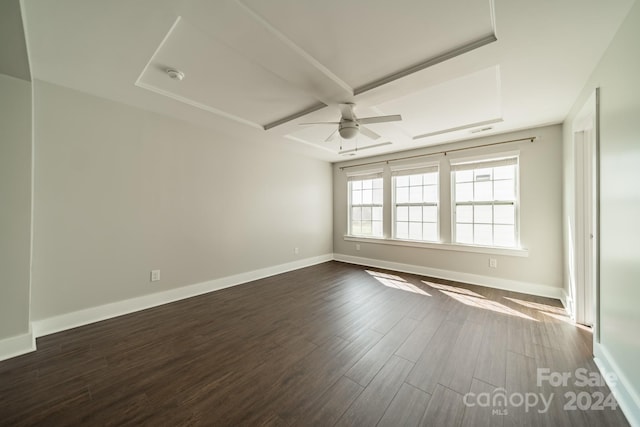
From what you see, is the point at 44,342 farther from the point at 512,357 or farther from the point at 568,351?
the point at 568,351

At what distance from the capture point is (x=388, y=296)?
338 cm

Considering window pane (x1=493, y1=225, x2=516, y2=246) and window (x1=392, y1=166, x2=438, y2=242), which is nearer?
window pane (x1=493, y1=225, x2=516, y2=246)

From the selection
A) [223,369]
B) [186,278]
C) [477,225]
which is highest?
[477,225]

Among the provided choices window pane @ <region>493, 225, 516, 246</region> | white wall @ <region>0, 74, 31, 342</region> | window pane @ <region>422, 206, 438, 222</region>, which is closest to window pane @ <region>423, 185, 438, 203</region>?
window pane @ <region>422, 206, 438, 222</region>

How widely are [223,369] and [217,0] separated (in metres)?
2.58

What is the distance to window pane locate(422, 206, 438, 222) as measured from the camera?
448cm

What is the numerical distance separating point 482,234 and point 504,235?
298 mm

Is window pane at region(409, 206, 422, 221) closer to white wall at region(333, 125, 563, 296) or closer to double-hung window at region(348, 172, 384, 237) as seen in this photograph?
double-hung window at region(348, 172, 384, 237)

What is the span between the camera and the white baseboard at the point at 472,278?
3.43 meters

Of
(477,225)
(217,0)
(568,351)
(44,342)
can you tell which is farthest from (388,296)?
(44,342)

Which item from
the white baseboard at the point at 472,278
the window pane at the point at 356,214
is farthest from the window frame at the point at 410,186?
the window pane at the point at 356,214

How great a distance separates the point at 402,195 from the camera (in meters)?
4.95

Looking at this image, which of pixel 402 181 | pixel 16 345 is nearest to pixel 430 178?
pixel 402 181

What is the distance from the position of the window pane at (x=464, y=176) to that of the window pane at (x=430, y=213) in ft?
2.14
